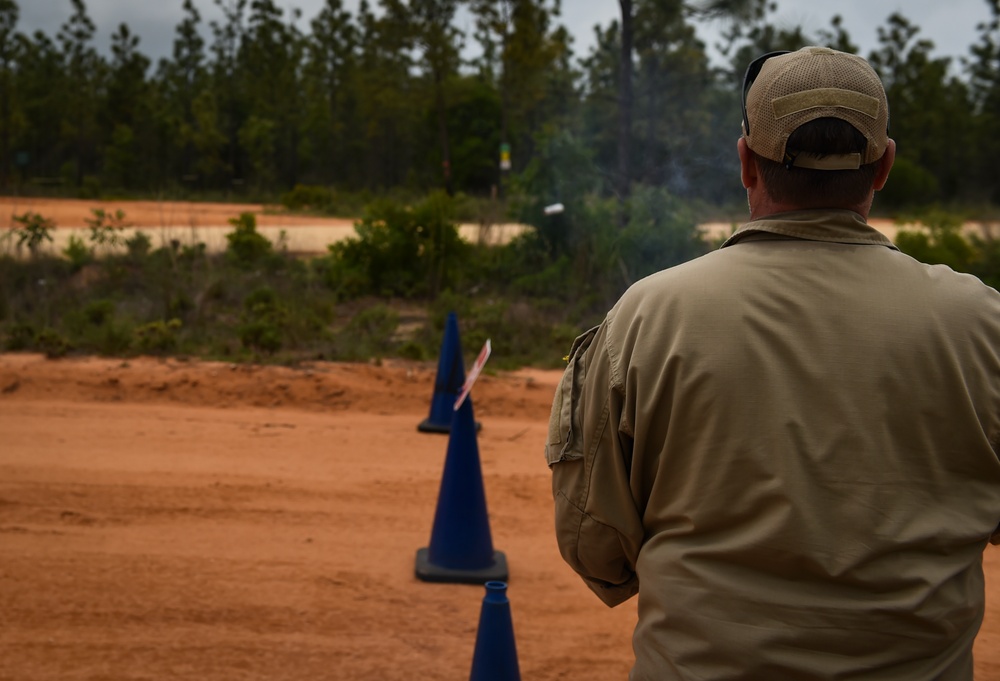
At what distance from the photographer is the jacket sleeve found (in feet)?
5.76

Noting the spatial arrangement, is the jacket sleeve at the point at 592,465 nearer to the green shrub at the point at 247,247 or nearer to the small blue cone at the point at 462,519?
the small blue cone at the point at 462,519

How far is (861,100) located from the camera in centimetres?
166

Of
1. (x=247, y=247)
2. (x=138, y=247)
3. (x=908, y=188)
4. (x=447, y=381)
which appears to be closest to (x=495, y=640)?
(x=447, y=381)

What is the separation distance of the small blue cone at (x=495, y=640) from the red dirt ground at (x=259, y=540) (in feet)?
2.21

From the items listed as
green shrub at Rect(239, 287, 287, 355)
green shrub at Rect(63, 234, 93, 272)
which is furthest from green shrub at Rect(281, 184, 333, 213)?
green shrub at Rect(239, 287, 287, 355)

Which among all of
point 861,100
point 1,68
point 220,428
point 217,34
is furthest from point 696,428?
point 217,34

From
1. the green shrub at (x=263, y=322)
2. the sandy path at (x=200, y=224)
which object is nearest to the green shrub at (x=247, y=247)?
the sandy path at (x=200, y=224)

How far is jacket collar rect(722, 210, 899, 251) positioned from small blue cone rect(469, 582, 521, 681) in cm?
190

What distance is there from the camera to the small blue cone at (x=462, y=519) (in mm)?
4996

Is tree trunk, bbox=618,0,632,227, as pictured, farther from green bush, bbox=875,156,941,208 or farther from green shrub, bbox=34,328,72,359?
green bush, bbox=875,156,941,208

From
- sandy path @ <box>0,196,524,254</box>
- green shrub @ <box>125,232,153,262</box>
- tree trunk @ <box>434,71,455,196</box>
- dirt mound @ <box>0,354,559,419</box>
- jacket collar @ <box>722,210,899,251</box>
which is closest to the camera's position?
jacket collar @ <box>722,210,899,251</box>

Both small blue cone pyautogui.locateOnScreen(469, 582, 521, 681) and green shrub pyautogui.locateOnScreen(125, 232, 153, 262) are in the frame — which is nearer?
small blue cone pyautogui.locateOnScreen(469, 582, 521, 681)

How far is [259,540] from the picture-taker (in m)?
5.36

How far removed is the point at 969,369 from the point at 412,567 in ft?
12.6
